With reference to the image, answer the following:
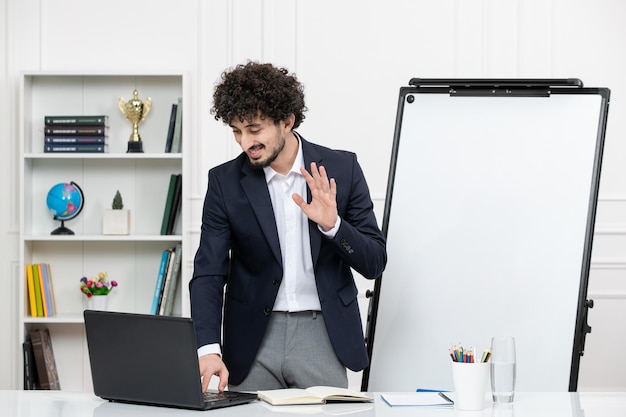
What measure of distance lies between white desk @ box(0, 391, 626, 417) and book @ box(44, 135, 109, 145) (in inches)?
91.2

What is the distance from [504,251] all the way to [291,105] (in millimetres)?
1084

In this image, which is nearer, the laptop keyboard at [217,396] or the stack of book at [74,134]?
the laptop keyboard at [217,396]

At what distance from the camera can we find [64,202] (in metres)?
4.24

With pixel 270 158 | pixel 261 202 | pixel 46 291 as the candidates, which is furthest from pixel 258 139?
pixel 46 291

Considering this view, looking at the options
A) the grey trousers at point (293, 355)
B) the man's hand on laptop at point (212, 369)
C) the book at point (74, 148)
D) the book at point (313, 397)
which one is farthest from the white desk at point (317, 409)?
the book at point (74, 148)

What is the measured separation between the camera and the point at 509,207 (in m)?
3.08

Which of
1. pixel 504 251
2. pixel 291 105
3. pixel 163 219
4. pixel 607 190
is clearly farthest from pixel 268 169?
pixel 607 190

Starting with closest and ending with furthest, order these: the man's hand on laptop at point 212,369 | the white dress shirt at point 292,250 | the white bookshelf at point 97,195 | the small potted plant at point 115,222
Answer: the man's hand on laptop at point 212,369 → the white dress shirt at point 292,250 → the small potted plant at point 115,222 → the white bookshelf at point 97,195

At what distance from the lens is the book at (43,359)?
13.7 feet

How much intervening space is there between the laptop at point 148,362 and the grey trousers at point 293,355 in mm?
401

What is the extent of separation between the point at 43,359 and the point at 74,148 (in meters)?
1.07

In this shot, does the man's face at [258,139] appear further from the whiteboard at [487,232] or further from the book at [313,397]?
the whiteboard at [487,232]

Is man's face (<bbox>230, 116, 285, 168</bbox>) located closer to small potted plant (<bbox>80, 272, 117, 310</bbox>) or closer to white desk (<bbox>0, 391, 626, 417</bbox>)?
white desk (<bbox>0, 391, 626, 417</bbox>)

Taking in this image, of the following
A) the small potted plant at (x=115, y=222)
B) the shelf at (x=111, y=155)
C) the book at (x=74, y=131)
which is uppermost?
the book at (x=74, y=131)
